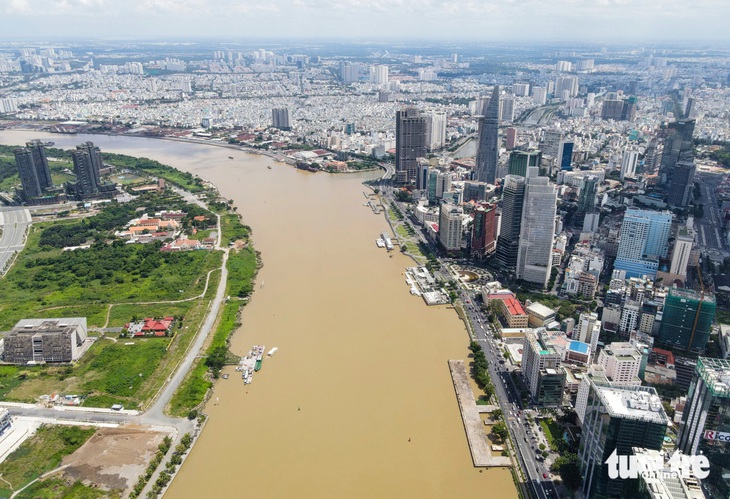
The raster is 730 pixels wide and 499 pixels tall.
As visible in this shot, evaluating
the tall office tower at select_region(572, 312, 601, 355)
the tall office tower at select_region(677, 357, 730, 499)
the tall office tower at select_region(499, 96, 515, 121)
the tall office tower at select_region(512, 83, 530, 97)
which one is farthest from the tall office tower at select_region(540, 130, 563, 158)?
the tall office tower at select_region(512, 83, 530, 97)

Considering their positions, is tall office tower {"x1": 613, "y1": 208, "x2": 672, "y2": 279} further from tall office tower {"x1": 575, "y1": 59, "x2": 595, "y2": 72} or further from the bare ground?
tall office tower {"x1": 575, "y1": 59, "x2": 595, "y2": 72}

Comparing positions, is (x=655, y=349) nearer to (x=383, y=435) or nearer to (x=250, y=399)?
(x=383, y=435)

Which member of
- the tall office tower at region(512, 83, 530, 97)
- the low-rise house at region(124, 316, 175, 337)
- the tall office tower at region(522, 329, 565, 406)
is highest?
the tall office tower at region(512, 83, 530, 97)

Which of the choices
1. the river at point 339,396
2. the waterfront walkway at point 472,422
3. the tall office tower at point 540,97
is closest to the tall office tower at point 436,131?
the river at point 339,396

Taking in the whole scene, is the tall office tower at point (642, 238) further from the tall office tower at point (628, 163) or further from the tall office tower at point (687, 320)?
the tall office tower at point (628, 163)

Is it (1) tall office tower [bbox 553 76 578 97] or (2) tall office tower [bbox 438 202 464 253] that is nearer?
(2) tall office tower [bbox 438 202 464 253]

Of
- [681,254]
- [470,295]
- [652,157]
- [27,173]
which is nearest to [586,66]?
[652,157]

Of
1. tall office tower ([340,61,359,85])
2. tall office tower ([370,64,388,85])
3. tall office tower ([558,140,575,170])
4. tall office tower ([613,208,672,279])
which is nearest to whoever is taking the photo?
tall office tower ([613,208,672,279])

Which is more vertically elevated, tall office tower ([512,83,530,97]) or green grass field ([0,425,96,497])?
tall office tower ([512,83,530,97])
